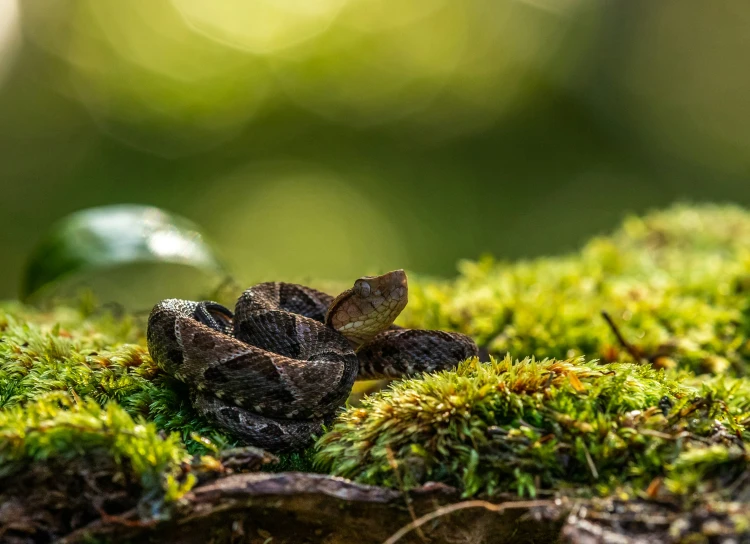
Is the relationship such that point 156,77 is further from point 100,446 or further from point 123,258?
point 100,446

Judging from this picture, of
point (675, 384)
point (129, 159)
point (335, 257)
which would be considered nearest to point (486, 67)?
point (335, 257)

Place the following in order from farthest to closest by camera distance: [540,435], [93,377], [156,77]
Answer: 1. [156,77]
2. [93,377]
3. [540,435]

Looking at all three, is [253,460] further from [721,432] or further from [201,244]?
[201,244]

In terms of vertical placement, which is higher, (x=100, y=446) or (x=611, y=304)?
(x=611, y=304)

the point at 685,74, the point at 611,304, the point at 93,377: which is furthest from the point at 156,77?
the point at 685,74

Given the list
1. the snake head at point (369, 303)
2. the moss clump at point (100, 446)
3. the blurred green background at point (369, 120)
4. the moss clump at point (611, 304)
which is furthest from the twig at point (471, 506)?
the blurred green background at point (369, 120)

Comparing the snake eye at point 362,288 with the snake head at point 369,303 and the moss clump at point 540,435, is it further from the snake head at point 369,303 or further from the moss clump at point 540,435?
the moss clump at point 540,435
